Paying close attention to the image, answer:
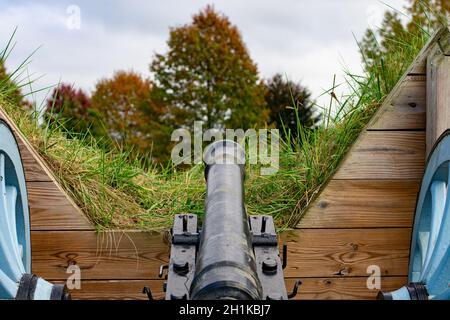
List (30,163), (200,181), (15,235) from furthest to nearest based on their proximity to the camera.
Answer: (200,181) → (30,163) → (15,235)

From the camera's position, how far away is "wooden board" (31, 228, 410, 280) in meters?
3.30

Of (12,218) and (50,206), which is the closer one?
(12,218)

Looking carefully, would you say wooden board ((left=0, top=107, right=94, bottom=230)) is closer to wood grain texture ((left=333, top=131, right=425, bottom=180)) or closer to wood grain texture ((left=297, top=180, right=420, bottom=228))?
wood grain texture ((left=297, top=180, right=420, bottom=228))

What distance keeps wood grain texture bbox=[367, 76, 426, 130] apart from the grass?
118mm

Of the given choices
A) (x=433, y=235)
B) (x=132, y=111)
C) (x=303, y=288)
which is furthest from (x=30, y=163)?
(x=132, y=111)

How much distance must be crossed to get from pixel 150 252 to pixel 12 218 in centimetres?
67

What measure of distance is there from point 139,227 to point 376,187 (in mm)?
996

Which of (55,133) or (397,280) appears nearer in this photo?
(397,280)

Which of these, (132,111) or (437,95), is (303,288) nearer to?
(437,95)

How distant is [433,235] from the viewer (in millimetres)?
2811

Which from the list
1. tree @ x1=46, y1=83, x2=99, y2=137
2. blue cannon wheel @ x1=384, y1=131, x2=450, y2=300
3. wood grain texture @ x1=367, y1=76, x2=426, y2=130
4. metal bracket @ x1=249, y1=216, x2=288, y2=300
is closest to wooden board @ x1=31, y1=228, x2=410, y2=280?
blue cannon wheel @ x1=384, y1=131, x2=450, y2=300
